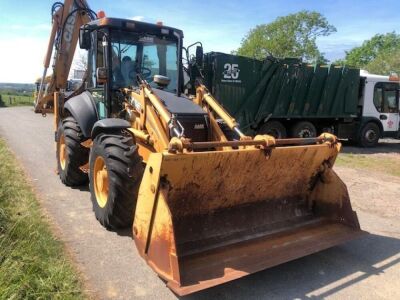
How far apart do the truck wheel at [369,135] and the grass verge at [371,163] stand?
2203mm

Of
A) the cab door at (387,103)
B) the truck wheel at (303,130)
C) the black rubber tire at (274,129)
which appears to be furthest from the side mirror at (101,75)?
the cab door at (387,103)

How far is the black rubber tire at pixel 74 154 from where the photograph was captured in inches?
262

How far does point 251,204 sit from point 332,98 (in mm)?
10806

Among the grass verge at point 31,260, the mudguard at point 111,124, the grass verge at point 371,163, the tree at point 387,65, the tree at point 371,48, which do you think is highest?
the tree at point 371,48

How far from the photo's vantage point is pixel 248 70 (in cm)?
1269

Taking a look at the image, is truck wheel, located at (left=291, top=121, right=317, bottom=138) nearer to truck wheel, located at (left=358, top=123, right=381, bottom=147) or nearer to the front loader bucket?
truck wheel, located at (left=358, top=123, right=381, bottom=147)

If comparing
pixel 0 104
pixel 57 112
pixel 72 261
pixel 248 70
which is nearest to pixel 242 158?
pixel 72 261

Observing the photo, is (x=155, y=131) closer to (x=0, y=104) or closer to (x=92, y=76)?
(x=92, y=76)

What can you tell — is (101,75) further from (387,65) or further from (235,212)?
(387,65)

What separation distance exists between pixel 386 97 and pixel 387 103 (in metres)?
0.24

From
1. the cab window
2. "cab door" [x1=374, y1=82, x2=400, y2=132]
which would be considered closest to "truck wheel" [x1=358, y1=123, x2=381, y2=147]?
"cab door" [x1=374, y1=82, x2=400, y2=132]

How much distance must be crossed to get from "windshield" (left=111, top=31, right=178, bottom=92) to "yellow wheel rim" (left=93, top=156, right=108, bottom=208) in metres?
1.24

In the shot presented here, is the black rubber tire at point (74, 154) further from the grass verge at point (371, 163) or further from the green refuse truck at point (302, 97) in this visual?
the grass verge at point (371, 163)

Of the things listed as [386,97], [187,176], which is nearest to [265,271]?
[187,176]
